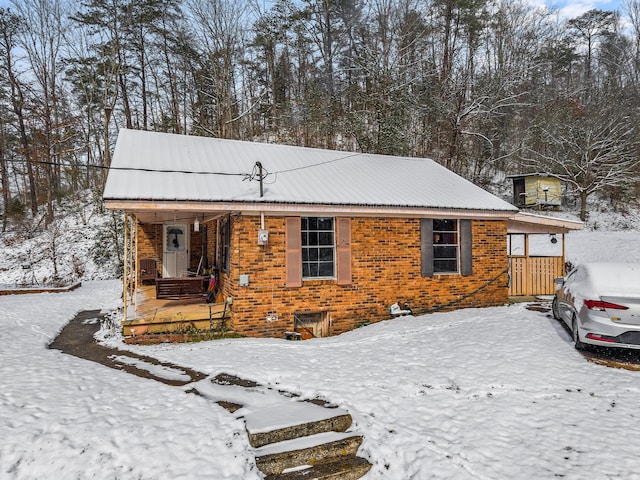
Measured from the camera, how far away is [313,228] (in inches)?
380

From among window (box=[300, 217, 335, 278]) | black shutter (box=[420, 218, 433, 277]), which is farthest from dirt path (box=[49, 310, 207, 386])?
black shutter (box=[420, 218, 433, 277])

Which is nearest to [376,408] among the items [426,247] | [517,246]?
[426,247]

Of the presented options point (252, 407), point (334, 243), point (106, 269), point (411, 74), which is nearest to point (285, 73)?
point (411, 74)

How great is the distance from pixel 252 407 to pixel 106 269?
18501 mm

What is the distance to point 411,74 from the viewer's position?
915 inches

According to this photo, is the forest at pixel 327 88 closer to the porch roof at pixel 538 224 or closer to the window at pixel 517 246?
the window at pixel 517 246

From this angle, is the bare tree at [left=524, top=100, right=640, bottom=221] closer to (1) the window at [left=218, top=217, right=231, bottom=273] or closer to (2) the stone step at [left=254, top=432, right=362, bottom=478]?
(1) the window at [left=218, top=217, right=231, bottom=273]

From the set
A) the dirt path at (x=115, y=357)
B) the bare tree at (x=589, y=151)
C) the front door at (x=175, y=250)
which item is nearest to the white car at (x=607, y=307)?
the dirt path at (x=115, y=357)

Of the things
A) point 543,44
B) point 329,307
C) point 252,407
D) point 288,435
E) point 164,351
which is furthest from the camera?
point 543,44

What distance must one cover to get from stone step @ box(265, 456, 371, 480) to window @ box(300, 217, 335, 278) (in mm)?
5670

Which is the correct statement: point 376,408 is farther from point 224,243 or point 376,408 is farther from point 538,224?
point 538,224

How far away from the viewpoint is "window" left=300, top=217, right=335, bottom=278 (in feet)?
31.3

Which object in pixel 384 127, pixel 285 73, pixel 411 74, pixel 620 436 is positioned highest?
pixel 285 73

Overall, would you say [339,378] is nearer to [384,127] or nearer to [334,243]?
[334,243]
